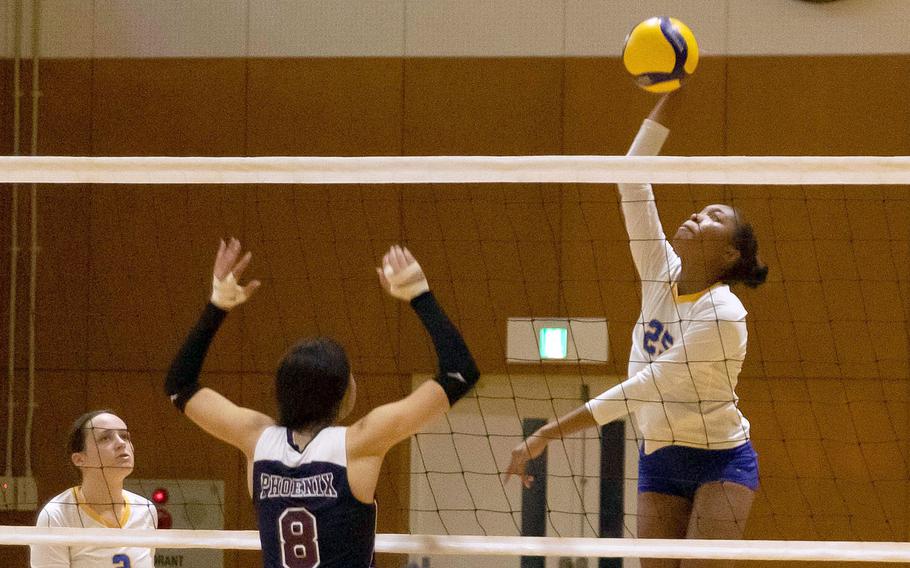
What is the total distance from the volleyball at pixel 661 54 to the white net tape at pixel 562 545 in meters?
1.53

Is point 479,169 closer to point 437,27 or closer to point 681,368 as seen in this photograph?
point 681,368

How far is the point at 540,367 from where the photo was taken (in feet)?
21.2

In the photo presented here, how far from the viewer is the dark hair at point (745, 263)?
332 centimetres

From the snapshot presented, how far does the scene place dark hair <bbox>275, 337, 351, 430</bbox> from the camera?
2.38 meters

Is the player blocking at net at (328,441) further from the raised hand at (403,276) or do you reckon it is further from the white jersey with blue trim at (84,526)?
the white jersey with blue trim at (84,526)

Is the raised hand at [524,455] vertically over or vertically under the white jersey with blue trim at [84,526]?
over

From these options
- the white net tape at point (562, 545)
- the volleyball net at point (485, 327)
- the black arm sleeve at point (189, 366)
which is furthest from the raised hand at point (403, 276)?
the volleyball net at point (485, 327)

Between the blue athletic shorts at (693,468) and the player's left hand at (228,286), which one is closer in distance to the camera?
the player's left hand at (228,286)

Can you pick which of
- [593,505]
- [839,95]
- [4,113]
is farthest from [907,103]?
[4,113]

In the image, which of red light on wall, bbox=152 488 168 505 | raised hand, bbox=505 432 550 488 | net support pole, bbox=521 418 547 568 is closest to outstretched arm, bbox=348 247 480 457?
raised hand, bbox=505 432 550 488

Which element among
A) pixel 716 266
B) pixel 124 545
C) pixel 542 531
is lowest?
pixel 542 531

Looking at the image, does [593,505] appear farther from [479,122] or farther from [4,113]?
[4,113]

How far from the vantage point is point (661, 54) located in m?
3.64

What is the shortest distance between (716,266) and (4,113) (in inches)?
206
